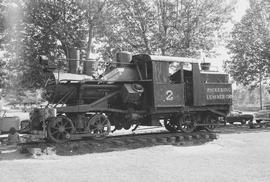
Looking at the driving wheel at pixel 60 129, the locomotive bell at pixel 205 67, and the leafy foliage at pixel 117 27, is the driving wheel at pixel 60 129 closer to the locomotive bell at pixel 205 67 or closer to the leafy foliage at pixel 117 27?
the locomotive bell at pixel 205 67

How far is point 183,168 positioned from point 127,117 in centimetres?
462

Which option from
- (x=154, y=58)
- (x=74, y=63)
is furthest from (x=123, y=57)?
(x=74, y=63)

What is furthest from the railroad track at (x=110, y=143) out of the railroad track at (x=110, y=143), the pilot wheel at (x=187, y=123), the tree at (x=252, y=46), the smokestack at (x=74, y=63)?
the tree at (x=252, y=46)

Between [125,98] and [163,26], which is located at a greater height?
[163,26]

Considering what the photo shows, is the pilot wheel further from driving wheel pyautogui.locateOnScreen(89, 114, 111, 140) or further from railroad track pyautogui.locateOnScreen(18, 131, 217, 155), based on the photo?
driving wheel pyautogui.locateOnScreen(89, 114, 111, 140)

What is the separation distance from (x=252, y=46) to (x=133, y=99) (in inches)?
704

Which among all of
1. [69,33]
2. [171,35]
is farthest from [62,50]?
[171,35]

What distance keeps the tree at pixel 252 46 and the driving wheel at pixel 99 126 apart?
18129mm

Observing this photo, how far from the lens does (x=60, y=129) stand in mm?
10828

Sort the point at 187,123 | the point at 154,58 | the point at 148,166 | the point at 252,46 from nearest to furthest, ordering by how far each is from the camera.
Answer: the point at 148,166
the point at 154,58
the point at 187,123
the point at 252,46

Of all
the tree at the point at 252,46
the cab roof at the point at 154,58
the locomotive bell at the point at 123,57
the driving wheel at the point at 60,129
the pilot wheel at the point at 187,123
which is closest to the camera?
the driving wheel at the point at 60,129

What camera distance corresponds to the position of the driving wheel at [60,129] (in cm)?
1070

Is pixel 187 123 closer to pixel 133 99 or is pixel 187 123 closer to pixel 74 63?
pixel 133 99

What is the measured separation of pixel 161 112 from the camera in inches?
506
